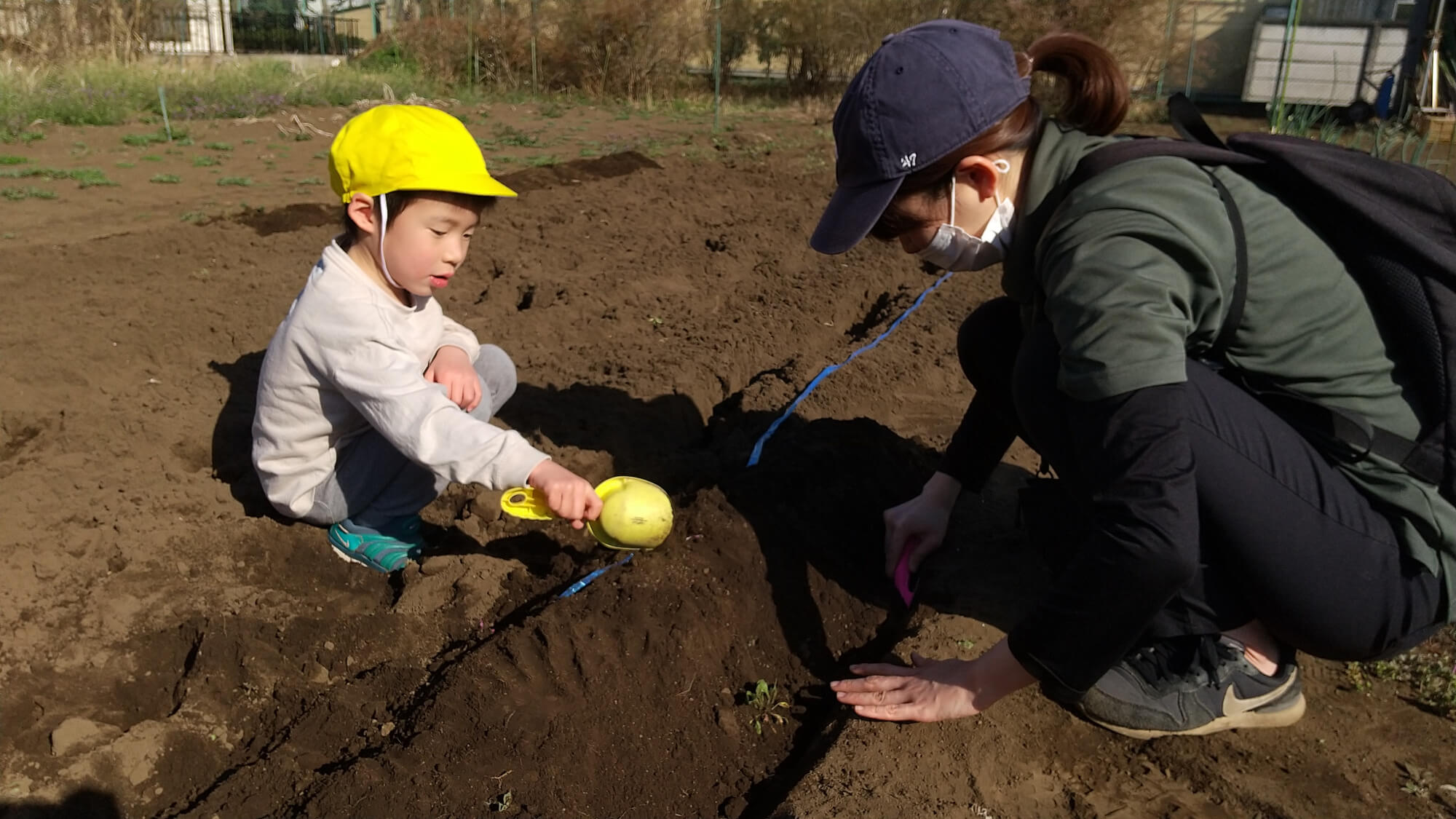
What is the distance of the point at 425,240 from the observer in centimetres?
282

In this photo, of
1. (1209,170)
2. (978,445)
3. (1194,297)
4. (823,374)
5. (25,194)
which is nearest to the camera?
(1194,297)

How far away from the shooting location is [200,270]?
17.0 ft

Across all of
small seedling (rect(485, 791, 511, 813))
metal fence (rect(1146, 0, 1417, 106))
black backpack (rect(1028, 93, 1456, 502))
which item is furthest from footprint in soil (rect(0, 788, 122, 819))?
metal fence (rect(1146, 0, 1417, 106))

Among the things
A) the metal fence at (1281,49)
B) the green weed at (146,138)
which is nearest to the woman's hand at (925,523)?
the green weed at (146,138)

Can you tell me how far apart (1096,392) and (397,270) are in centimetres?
188

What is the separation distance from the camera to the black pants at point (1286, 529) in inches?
81.5

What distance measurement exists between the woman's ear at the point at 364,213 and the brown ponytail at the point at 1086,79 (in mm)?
1663

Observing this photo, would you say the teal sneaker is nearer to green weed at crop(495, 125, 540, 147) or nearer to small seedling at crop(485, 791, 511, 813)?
small seedling at crop(485, 791, 511, 813)

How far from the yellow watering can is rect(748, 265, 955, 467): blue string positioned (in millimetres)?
681

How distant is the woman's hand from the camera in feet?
9.75

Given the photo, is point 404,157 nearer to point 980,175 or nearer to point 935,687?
point 980,175

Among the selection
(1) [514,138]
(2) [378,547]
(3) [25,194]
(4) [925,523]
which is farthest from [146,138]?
(4) [925,523]

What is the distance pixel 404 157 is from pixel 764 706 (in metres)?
1.64

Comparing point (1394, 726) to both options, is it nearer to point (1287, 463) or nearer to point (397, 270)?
point (1287, 463)
